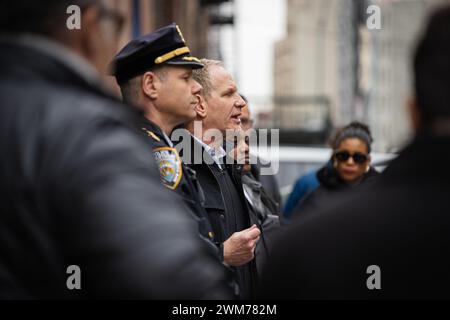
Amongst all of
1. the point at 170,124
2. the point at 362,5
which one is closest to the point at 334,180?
the point at 170,124

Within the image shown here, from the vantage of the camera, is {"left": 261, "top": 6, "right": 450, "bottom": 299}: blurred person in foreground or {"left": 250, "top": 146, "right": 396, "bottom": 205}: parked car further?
{"left": 250, "top": 146, "right": 396, "bottom": 205}: parked car

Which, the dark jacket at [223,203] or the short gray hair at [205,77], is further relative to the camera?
the short gray hair at [205,77]

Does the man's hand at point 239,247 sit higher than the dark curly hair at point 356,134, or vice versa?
the dark curly hair at point 356,134

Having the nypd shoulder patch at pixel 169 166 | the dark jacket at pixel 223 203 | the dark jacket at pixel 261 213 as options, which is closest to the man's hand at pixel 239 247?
the dark jacket at pixel 223 203

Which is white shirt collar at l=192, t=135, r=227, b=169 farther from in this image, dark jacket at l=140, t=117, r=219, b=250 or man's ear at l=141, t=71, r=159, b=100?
dark jacket at l=140, t=117, r=219, b=250

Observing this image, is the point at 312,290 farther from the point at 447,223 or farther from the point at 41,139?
the point at 41,139

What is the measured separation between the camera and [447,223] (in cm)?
155

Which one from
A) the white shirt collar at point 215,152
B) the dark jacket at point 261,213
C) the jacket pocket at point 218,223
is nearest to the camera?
the jacket pocket at point 218,223

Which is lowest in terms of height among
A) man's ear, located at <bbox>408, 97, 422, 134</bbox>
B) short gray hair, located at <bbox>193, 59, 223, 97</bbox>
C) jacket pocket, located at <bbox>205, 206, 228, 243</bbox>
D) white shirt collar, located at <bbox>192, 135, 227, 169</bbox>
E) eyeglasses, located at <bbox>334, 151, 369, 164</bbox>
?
jacket pocket, located at <bbox>205, 206, 228, 243</bbox>

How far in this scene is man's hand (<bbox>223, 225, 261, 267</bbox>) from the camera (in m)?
3.17

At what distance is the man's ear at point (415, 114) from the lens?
1.60 m

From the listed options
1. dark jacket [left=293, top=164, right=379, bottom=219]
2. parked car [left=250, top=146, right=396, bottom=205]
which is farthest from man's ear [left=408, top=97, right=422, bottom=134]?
parked car [left=250, top=146, right=396, bottom=205]

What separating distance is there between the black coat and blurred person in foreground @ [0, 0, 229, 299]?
22cm

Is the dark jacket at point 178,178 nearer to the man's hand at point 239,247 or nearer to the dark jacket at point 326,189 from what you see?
the man's hand at point 239,247
